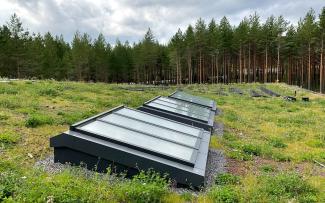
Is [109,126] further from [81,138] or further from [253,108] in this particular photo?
[253,108]

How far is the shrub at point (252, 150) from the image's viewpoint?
42.0 ft

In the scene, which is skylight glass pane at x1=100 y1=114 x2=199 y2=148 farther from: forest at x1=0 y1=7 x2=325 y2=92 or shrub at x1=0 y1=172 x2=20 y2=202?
forest at x1=0 y1=7 x2=325 y2=92

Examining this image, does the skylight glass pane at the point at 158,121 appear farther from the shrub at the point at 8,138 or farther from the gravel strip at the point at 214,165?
the shrub at the point at 8,138

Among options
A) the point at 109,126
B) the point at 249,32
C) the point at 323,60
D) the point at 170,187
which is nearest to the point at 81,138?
the point at 109,126

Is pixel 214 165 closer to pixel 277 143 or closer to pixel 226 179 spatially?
pixel 226 179

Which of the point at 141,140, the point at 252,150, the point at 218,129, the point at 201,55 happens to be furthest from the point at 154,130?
the point at 201,55

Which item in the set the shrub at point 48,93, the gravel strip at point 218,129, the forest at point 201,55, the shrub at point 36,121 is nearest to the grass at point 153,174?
the shrub at point 36,121

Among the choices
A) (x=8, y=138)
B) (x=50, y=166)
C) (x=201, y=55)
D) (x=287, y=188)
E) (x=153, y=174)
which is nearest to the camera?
(x=153, y=174)

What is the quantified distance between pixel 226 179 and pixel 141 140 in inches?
102

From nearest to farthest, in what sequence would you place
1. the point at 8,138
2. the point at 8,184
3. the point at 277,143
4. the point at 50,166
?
1. the point at 8,184
2. the point at 50,166
3. the point at 8,138
4. the point at 277,143

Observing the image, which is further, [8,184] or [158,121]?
[158,121]

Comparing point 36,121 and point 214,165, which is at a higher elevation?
point 36,121

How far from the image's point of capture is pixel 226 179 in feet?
29.7

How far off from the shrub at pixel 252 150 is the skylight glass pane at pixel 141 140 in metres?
4.13
